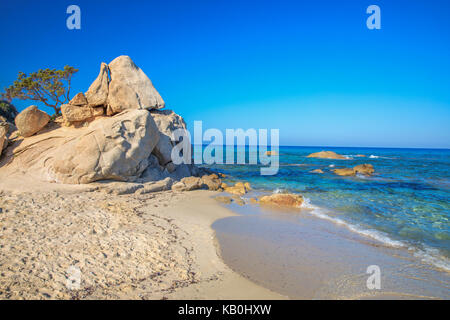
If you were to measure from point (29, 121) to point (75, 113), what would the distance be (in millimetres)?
2431

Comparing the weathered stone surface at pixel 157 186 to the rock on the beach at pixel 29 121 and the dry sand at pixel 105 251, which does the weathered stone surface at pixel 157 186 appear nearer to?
the dry sand at pixel 105 251

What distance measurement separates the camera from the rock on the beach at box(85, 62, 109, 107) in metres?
16.3

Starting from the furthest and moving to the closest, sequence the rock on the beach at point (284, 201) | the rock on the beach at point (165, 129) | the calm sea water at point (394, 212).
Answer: the rock on the beach at point (165, 129), the rock on the beach at point (284, 201), the calm sea water at point (394, 212)

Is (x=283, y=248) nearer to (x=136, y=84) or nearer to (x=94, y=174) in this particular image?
(x=94, y=174)

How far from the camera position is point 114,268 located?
5430 millimetres

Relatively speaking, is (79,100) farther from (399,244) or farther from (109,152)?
(399,244)

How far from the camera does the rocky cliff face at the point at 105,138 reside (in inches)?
479

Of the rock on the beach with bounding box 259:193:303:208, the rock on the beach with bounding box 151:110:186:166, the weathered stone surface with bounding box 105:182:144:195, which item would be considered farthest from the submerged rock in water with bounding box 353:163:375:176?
the weathered stone surface with bounding box 105:182:144:195

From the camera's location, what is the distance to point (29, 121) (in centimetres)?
1441

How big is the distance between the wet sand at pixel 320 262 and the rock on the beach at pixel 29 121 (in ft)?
42.7

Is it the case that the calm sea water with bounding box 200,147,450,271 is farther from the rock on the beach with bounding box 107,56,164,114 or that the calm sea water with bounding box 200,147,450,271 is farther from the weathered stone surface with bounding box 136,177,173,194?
the rock on the beach with bounding box 107,56,164,114

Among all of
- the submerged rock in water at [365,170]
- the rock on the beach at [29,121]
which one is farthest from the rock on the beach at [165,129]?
the submerged rock in water at [365,170]

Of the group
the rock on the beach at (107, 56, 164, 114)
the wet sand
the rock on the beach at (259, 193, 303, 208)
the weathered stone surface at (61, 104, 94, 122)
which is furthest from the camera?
the rock on the beach at (107, 56, 164, 114)
